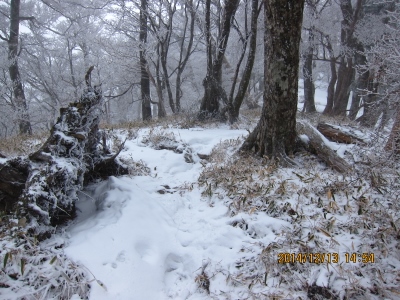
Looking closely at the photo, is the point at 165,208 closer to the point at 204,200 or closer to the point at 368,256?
the point at 204,200

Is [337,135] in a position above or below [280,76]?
below

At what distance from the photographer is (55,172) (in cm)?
302

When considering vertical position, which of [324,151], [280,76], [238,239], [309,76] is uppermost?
[309,76]

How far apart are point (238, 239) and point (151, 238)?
3.36 feet

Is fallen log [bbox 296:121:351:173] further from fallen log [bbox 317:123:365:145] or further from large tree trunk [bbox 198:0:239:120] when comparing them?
large tree trunk [bbox 198:0:239:120]

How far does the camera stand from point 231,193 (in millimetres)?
4016

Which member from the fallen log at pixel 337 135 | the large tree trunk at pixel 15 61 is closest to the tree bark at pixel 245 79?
the fallen log at pixel 337 135

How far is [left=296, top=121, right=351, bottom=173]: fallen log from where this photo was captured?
440 centimetres

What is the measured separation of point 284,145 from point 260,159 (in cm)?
51

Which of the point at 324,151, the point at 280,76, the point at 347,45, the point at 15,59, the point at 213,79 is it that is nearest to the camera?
the point at 280,76

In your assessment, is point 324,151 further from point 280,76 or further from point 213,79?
point 213,79
